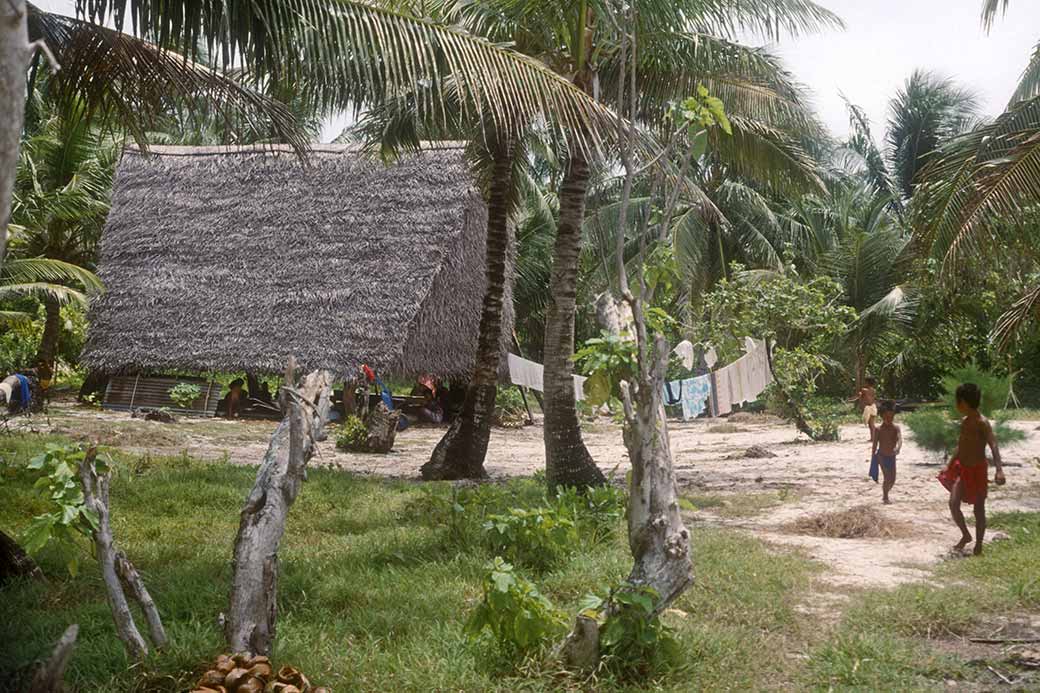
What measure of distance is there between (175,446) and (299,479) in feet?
29.5

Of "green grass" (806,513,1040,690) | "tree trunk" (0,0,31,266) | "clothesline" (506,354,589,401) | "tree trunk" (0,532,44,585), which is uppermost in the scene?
"clothesline" (506,354,589,401)

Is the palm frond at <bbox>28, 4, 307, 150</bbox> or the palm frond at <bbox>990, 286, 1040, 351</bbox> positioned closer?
the palm frond at <bbox>28, 4, 307, 150</bbox>

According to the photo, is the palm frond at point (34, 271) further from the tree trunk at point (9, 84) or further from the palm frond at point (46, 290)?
the tree trunk at point (9, 84)

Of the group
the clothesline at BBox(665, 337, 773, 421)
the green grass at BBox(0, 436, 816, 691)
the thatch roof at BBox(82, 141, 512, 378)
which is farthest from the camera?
the clothesline at BBox(665, 337, 773, 421)

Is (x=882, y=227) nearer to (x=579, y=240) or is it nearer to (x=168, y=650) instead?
(x=579, y=240)

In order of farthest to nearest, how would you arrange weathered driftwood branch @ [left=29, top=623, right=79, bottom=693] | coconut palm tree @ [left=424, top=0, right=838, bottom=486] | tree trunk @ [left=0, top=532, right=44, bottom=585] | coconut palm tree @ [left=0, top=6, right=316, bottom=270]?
coconut palm tree @ [left=424, top=0, right=838, bottom=486] < coconut palm tree @ [left=0, top=6, right=316, bottom=270] < tree trunk @ [left=0, top=532, right=44, bottom=585] < weathered driftwood branch @ [left=29, top=623, right=79, bottom=693]

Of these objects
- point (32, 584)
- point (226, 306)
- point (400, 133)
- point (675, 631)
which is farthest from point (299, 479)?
point (226, 306)

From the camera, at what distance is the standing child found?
19.9ft

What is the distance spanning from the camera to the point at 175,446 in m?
11.8

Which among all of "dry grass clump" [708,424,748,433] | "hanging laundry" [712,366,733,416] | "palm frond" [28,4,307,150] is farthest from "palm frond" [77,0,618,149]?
"hanging laundry" [712,366,733,416]

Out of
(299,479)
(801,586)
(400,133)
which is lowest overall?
(801,586)

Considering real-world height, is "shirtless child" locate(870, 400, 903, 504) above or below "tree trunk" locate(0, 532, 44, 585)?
above

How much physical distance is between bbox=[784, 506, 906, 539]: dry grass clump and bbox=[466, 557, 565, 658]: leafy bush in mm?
3854

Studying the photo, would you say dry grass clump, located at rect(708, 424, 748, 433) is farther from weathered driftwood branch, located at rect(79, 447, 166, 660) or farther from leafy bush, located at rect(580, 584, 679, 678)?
weathered driftwood branch, located at rect(79, 447, 166, 660)
